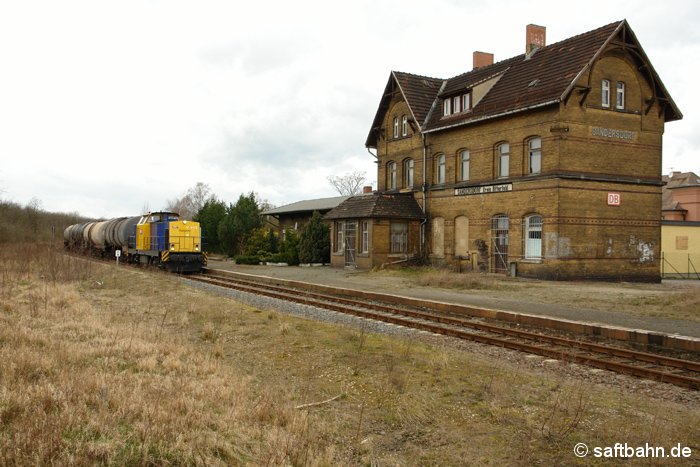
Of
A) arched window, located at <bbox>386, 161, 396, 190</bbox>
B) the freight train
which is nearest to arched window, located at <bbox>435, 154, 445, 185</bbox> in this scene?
arched window, located at <bbox>386, 161, 396, 190</bbox>

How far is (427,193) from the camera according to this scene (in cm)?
3102

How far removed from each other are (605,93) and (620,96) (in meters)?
0.92

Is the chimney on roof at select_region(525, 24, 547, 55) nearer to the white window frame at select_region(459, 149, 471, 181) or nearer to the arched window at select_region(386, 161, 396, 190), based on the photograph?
the white window frame at select_region(459, 149, 471, 181)

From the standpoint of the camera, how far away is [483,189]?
27.2 meters

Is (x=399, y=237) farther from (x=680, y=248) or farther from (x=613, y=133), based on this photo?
(x=680, y=248)

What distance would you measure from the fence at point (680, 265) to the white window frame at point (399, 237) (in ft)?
49.3

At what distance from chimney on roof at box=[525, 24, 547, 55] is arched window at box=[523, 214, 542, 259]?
32.8ft

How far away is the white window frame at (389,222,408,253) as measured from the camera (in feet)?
100

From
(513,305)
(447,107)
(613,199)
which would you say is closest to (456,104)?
(447,107)

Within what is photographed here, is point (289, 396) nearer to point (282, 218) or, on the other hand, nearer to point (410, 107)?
point (410, 107)

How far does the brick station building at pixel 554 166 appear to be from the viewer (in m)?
23.8

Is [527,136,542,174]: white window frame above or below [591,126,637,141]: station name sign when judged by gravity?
below

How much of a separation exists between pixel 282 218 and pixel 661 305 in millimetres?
33179

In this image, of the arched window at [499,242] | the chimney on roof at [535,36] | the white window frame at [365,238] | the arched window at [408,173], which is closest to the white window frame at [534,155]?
the arched window at [499,242]
